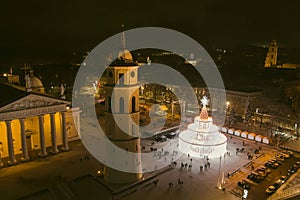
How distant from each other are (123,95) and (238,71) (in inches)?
2439

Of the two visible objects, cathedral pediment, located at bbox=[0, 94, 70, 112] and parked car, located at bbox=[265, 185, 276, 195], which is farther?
cathedral pediment, located at bbox=[0, 94, 70, 112]

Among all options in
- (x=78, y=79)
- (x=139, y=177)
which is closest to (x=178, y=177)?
(x=139, y=177)

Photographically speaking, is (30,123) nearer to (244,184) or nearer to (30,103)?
(30,103)

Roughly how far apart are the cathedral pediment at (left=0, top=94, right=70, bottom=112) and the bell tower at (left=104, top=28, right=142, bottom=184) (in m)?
11.9

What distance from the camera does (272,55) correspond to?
3342 inches

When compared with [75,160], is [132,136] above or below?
above

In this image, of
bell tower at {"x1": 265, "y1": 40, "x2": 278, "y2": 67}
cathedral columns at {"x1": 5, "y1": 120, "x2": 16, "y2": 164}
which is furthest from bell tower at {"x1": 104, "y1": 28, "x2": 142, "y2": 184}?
bell tower at {"x1": 265, "y1": 40, "x2": 278, "y2": 67}

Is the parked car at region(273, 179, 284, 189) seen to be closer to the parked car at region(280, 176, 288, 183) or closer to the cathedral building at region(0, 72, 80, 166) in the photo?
the parked car at region(280, 176, 288, 183)

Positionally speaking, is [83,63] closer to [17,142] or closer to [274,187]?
[17,142]

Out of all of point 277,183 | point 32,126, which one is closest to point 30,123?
point 32,126

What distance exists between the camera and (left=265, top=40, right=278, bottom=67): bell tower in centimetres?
8406

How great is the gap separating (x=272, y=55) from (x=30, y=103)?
3129 inches

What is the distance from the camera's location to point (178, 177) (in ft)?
88.6

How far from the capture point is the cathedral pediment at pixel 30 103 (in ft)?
90.2
